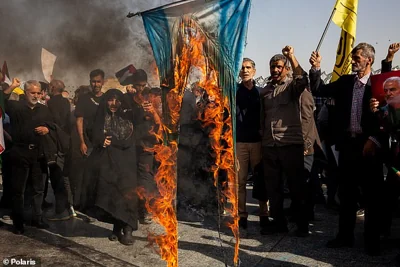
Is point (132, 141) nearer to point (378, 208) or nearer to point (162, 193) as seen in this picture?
point (162, 193)

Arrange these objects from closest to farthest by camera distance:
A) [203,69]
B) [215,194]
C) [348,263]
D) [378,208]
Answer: [203,69]
[348,263]
[378,208]
[215,194]

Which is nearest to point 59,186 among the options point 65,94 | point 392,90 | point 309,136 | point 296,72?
point 65,94

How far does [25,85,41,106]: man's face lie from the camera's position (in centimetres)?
577

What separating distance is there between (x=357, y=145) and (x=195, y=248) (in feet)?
6.49

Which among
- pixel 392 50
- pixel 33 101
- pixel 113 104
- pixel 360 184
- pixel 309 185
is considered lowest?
pixel 309 185

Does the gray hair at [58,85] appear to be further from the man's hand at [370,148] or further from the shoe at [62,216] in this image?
the man's hand at [370,148]

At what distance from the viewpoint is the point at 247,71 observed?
5.39 metres

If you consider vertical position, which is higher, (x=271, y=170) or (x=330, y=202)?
(x=271, y=170)

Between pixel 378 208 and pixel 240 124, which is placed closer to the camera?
pixel 378 208

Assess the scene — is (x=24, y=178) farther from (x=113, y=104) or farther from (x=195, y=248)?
(x=195, y=248)

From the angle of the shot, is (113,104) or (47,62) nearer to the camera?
(113,104)

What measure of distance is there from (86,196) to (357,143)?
303 cm

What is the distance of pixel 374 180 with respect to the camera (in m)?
4.55

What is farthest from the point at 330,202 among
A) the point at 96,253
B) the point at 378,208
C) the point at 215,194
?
the point at 96,253
